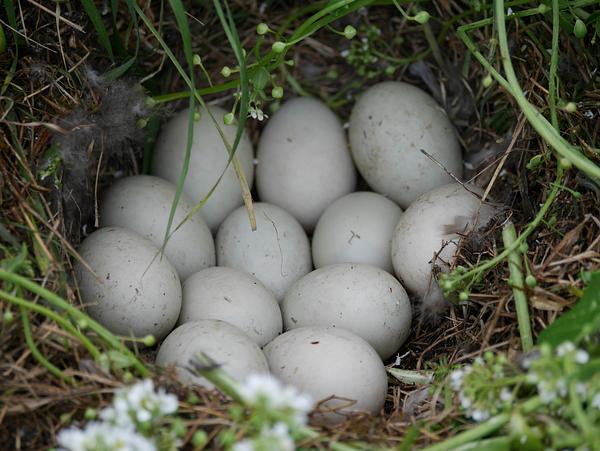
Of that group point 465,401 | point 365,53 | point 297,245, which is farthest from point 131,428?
point 365,53

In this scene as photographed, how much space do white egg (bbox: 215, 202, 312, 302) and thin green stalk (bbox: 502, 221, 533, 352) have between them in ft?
1.96

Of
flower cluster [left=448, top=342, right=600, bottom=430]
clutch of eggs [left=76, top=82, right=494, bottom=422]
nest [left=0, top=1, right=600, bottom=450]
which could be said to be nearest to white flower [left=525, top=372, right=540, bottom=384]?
flower cluster [left=448, top=342, right=600, bottom=430]

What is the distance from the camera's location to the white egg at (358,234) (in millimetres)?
1979

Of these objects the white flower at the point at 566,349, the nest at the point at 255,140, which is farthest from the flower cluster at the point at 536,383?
the nest at the point at 255,140

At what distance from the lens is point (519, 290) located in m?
1.50

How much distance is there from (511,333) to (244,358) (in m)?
0.52

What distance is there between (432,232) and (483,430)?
702 millimetres

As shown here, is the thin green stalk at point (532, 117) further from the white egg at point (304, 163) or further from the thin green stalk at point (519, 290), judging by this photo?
the white egg at point (304, 163)

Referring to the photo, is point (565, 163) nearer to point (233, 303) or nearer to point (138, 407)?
point (233, 303)

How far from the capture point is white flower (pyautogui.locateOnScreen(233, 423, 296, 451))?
0.99 metres

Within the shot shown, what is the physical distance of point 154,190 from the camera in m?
Answer: 1.96

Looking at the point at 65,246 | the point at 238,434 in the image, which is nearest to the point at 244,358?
the point at 238,434

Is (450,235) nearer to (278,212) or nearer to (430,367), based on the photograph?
(430,367)

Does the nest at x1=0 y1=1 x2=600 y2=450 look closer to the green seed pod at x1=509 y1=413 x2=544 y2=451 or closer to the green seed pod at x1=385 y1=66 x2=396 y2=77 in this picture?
the green seed pod at x1=385 y1=66 x2=396 y2=77
